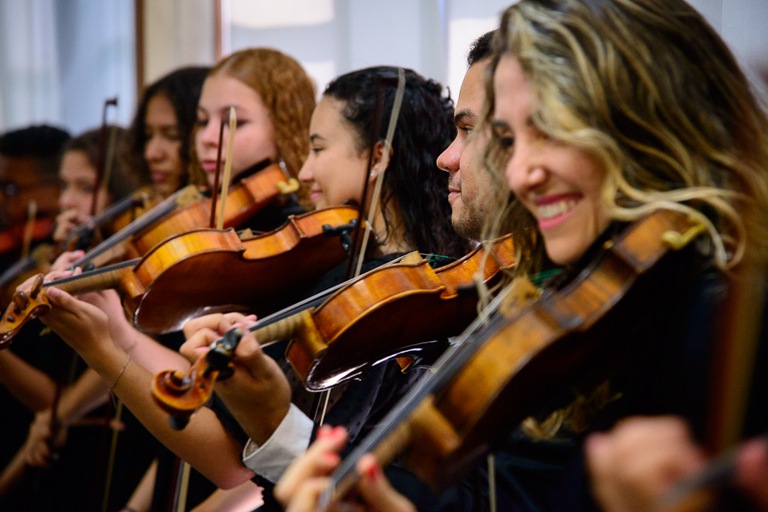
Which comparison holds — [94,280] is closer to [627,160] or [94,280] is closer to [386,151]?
[386,151]

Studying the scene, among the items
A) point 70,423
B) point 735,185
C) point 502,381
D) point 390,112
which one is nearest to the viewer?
point 502,381

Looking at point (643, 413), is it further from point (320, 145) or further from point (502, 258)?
point (320, 145)

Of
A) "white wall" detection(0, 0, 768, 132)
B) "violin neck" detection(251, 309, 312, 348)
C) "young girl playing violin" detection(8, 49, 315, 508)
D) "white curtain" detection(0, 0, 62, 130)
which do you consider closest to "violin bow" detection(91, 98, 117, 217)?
"young girl playing violin" detection(8, 49, 315, 508)

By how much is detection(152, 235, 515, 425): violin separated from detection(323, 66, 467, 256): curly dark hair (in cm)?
35

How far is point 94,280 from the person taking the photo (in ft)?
5.71

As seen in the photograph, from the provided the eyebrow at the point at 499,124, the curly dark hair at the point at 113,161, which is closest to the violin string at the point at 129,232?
the curly dark hair at the point at 113,161

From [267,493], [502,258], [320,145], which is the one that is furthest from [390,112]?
[267,493]

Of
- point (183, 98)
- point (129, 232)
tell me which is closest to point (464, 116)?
point (129, 232)

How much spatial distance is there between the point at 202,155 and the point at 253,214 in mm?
205

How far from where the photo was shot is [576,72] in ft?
3.34

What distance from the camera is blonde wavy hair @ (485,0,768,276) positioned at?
980 millimetres

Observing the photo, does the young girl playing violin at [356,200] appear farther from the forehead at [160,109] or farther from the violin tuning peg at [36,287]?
the forehead at [160,109]

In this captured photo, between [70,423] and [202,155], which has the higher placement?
[202,155]

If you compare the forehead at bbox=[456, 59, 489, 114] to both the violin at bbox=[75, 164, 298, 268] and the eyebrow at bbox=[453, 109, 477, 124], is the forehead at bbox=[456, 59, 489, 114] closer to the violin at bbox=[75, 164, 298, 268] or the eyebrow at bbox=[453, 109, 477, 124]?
the eyebrow at bbox=[453, 109, 477, 124]
